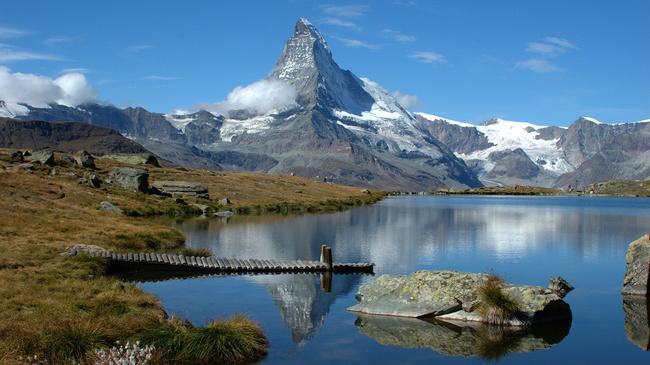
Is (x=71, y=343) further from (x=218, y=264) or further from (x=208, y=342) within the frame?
(x=218, y=264)

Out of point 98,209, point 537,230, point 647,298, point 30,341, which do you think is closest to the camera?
point 30,341

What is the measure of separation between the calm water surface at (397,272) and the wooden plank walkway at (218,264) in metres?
2.38

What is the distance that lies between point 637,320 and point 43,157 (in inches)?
4835

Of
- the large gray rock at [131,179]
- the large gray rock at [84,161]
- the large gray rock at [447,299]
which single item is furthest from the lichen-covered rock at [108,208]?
the large gray rock at [447,299]

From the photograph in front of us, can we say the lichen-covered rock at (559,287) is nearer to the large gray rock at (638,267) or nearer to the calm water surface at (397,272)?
the calm water surface at (397,272)

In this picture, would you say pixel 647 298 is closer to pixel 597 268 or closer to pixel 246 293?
pixel 597 268

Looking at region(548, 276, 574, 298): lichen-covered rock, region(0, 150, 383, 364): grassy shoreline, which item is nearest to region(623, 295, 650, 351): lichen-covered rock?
region(548, 276, 574, 298): lichen-covered rock

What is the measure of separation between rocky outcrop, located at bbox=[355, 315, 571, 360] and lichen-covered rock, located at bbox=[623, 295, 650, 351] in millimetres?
3380

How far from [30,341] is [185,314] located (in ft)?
42.8

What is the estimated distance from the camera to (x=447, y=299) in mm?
38531

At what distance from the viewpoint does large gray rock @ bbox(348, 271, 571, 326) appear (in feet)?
122

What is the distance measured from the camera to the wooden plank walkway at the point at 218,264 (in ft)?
176

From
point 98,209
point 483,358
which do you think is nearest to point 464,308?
point 483,358

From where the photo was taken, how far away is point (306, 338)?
34188mm
